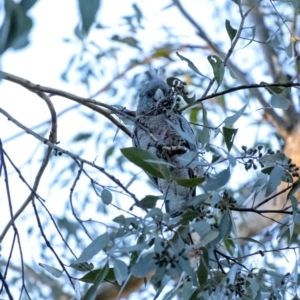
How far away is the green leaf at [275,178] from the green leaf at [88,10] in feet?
2.48

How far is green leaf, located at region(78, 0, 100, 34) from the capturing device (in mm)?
576

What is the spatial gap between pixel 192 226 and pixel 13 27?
60cm

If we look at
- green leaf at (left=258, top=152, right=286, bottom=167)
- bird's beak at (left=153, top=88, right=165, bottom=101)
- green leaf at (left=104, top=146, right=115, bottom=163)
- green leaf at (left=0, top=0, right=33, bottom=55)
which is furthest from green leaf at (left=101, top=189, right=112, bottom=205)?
green leaf at (left=104, top=146, right=115, bottom=163)

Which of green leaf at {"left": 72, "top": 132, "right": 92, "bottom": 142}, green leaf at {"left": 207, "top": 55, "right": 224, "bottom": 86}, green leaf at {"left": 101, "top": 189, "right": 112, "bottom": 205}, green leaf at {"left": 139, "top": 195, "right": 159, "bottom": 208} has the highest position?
green leaf at {"left": 72, "top": 132, "right": 92, "bottom": 142}

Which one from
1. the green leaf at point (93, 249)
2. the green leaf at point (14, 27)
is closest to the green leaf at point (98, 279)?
the green leaf at point (93, 249)

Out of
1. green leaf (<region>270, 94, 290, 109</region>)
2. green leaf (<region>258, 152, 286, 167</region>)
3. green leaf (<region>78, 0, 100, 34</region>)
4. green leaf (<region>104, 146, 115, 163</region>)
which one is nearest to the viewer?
green leaf (<region>78, 0, 100, 34</region>)

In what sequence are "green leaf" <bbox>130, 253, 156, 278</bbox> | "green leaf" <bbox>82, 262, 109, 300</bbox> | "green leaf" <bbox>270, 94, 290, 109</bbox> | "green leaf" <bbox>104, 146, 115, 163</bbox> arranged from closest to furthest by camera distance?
"green leaf" <bbox>130, 253, 156, 278</bbox> < "green leaf" <bbox>82, 262, 109, 300</bbox> < "green leaf" <bbox>270, 94, 290, 109</bbox> < "green leaf" <bbox>104, 146, 115, 163</bbox>

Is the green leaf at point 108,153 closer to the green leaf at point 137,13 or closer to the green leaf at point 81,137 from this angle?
the green leaf at point 81,137

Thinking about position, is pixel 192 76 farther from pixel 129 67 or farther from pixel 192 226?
pixel 192 226

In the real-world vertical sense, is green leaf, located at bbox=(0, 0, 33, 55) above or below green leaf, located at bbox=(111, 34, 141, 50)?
below

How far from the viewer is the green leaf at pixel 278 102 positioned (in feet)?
4.54

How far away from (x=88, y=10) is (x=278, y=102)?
88cm

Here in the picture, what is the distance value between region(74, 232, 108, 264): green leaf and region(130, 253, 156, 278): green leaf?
0.09 meters

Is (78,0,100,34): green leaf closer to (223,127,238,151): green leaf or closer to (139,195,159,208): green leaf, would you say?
(139,195,159,208): green leaf
